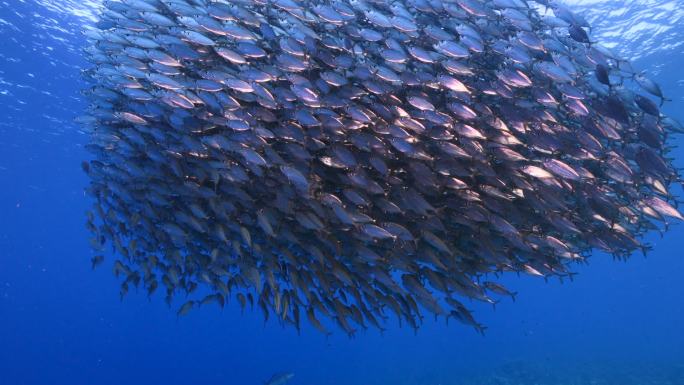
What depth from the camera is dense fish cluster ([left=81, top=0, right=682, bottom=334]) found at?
626cm

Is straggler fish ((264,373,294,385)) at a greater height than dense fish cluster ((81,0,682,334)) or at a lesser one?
lesser

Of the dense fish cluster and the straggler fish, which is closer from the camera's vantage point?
the dense fish cluster

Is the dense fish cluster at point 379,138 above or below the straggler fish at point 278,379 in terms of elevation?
above

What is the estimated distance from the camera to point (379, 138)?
6625mm

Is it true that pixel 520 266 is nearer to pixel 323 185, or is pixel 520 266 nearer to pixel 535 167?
pixel 535 167

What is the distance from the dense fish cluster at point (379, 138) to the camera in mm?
6258

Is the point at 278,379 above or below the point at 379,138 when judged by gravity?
below

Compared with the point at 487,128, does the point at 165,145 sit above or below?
below

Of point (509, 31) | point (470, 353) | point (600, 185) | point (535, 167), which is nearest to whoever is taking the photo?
point (535, 167)

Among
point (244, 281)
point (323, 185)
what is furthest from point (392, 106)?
point (244, 281)

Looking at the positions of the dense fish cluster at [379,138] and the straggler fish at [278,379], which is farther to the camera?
the straggler fish at [278,379]

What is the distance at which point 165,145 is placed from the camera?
292 inches

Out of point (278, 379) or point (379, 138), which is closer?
point (379, 138)

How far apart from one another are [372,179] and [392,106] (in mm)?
1124
